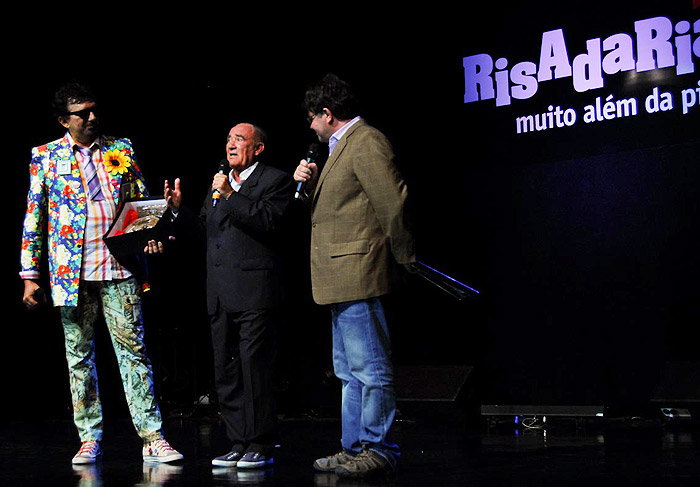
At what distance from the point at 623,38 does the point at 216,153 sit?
3147 mm

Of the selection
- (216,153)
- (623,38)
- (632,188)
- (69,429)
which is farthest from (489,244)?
(69,429)

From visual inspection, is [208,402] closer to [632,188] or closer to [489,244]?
[489,244]

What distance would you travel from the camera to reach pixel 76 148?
143 inches

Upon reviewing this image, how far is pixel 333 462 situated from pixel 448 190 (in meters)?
3.06

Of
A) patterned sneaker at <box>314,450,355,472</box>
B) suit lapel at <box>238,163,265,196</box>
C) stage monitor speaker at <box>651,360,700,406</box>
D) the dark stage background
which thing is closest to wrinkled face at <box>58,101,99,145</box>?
suit lapel at <box>238,163,265,196</box>

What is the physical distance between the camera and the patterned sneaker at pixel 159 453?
3453mm

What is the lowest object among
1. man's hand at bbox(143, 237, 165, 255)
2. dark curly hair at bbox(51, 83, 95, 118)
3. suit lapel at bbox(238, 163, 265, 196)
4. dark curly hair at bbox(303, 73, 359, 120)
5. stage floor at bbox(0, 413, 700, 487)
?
stage floor at bbox(0, 413, 700, 487)

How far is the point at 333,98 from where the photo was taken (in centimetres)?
312

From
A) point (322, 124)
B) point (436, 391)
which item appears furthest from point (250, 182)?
point (436, 391)

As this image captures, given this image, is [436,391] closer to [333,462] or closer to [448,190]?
[448,190]

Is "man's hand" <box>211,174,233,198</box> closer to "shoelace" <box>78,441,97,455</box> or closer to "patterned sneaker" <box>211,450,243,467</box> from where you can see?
"patterned sneaker" <box>211,450,243,467</box>

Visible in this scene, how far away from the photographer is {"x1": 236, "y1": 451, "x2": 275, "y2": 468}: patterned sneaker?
318cm

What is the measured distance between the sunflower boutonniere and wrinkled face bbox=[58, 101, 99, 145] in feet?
0.35

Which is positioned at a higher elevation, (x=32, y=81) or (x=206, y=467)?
(x=32, y=81)
